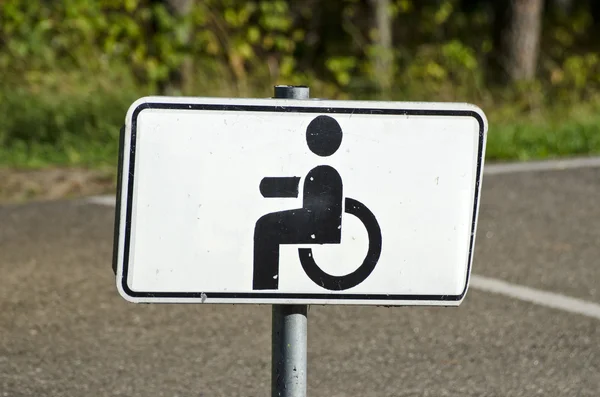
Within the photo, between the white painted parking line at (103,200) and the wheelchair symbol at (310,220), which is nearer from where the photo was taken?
the wheelchair symbol at (310,220)

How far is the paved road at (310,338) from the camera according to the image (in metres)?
3.88

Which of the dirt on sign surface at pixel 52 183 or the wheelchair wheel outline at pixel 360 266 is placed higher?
the dirt on sign surface at pixel 52 183

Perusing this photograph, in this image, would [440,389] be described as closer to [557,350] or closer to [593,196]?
[557,350]

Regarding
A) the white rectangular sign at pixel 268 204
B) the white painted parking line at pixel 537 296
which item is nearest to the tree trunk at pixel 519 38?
the white painted parking line at pixel 537 296

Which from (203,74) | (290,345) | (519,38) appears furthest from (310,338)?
(519,38)

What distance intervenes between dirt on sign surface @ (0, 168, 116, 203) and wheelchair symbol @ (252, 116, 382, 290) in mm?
5489

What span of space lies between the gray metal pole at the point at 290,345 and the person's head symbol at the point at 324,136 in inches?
3.5

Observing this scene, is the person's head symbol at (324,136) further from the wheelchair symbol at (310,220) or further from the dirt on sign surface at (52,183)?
the dirt on sign surface at (52,183)

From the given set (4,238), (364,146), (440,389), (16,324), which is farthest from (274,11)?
(364,146)

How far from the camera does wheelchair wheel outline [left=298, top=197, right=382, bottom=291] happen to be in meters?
2.35

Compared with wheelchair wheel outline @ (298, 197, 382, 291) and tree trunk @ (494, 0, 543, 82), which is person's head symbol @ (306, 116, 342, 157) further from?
tree trunk @ (494, 0, 543, 82)

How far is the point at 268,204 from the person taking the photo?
92.0 inches

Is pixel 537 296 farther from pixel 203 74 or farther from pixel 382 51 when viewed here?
pixel 382 51

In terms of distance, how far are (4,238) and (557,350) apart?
133 inches
